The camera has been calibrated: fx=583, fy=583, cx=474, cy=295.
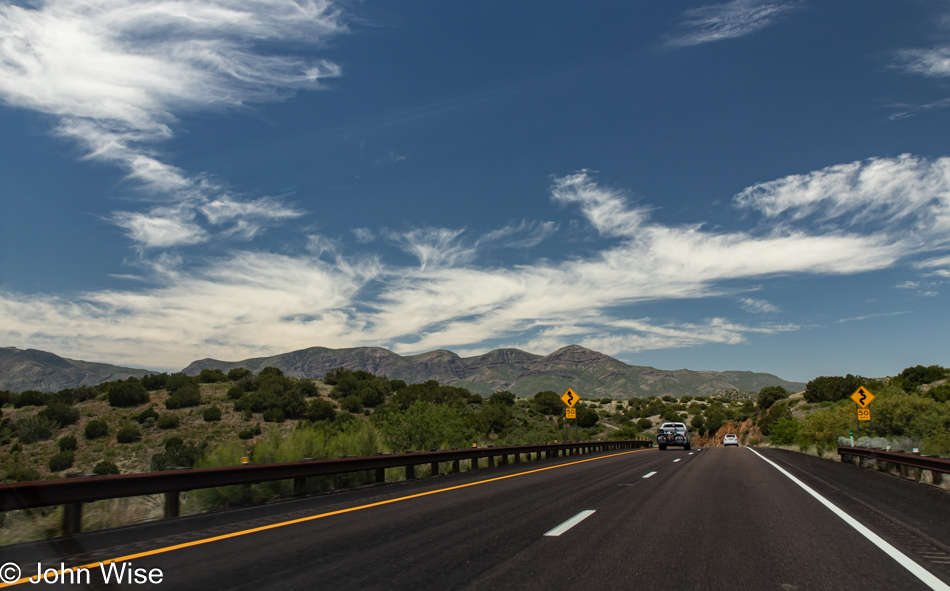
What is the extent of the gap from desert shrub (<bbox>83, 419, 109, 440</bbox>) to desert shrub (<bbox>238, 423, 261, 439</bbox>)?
11.7 meters

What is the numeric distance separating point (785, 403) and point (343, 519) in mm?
85642

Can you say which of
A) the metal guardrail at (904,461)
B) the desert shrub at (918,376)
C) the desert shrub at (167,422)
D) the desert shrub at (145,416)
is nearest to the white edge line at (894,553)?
the metal guardrail at (904,461)

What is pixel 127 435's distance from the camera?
5141cm

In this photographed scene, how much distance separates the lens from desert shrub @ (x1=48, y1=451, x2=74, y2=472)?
44.0 meters

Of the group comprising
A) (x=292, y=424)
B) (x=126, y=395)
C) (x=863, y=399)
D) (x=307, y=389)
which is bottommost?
(x=292, y=424)

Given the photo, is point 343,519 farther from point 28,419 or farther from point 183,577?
point 28,419

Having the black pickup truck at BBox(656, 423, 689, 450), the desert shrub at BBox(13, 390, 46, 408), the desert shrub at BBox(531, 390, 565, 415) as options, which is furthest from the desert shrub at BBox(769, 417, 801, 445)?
the desert shrub at BBox(13, 390, 46, 408)

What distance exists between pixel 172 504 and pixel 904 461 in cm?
1738

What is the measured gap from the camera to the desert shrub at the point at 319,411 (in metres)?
62.2

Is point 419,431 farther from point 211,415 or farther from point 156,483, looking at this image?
point 211,415

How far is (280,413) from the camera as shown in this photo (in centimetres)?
5959

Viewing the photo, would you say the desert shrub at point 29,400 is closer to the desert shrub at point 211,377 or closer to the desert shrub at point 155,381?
the desert shrub at point 155,381

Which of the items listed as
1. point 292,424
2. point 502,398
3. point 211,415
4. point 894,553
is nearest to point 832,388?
point 502,398

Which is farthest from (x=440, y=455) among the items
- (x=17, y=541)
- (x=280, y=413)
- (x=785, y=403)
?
(x=785, y=403)
